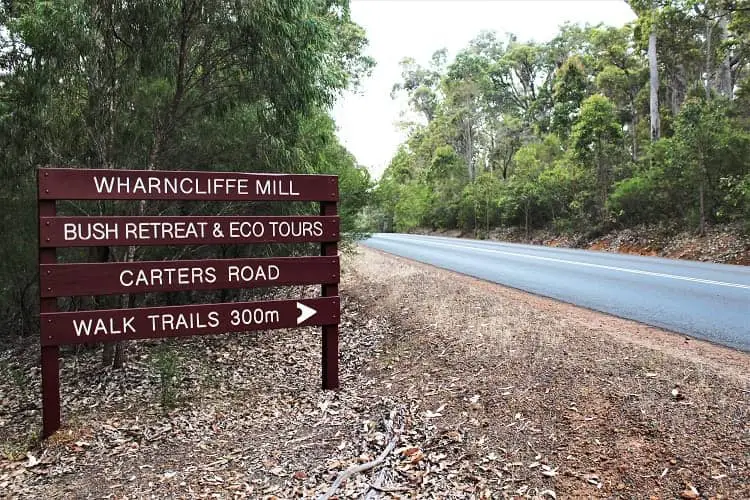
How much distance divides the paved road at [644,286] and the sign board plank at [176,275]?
4.47 m

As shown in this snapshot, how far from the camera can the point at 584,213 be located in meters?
22.6

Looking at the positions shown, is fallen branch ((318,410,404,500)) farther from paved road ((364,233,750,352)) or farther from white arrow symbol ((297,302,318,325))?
paved road ((364,233,750,352))

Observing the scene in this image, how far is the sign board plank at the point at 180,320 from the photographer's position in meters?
4.55

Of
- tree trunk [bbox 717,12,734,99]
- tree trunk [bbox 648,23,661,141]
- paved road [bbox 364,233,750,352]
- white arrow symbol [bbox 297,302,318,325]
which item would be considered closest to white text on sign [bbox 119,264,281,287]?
white arrow symbol [bbox 297,302,318,325]

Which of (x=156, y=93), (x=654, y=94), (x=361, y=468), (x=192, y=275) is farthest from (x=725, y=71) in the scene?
(x=361, y=468)

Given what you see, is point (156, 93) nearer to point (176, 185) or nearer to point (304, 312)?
point (176, 185)

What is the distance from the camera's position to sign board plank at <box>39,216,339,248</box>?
14.9ft

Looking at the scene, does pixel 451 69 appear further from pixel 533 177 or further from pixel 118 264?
pixel 118 264

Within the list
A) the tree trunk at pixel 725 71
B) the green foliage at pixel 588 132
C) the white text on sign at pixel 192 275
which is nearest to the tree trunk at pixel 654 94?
the green foliage at pixel 588 132

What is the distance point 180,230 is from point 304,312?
1.37 metres

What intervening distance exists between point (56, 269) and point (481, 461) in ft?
12.3

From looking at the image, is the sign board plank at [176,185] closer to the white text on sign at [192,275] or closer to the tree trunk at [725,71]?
the white text on sign at [192,275]

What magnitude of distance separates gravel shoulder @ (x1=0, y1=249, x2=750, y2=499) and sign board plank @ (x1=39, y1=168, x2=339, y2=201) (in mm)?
1998

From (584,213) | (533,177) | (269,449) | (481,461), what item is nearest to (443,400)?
(481,461)
